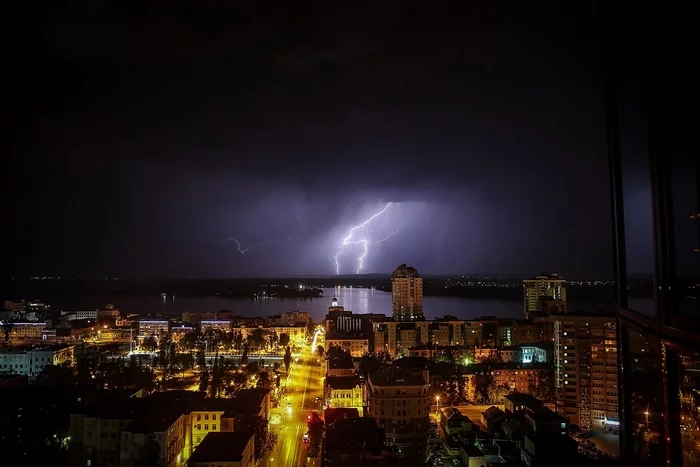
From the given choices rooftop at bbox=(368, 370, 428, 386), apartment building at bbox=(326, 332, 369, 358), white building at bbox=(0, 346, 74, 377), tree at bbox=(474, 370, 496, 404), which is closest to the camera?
rooftop at bbox=(368, 370, 428, 386)

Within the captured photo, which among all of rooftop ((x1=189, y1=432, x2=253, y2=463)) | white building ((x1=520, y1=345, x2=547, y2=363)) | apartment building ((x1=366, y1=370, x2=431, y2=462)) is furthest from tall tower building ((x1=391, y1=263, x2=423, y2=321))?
Answer: rooftop ((x1=189, y1=432, x2=253, y2=463))

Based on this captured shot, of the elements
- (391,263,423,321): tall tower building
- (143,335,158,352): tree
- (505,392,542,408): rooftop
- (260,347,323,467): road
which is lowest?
(260,347,323,467): road

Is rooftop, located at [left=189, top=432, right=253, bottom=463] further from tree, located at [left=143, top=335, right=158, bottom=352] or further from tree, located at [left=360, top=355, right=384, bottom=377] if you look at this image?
tree, located at [left=143, top=335, right=158, bottom=352]

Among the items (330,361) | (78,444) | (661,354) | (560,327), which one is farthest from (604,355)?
(661,354)

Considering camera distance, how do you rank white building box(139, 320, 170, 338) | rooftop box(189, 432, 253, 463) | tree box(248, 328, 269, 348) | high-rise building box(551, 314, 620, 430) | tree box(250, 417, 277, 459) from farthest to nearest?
1. white building box(139, 320, 170, 338)
2. tree box(248, 328, 269, 348)
3. high-rise building box(551, 314, 620, 430)
4. tree box(250, 417, 277, 459)
5. rooftop box(189, 432, 253, 463)

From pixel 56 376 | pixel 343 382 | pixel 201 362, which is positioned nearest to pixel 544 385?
pixel 343 382

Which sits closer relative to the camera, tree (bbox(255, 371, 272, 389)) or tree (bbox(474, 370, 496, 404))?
tree (bbox(474, 370, 496, 404))

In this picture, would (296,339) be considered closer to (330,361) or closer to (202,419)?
(330,361)
